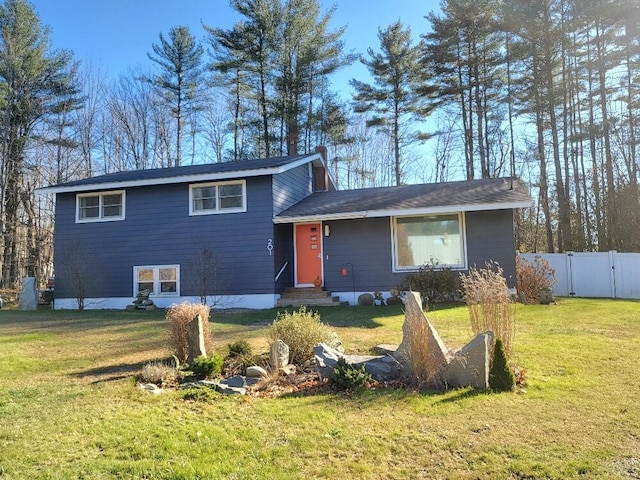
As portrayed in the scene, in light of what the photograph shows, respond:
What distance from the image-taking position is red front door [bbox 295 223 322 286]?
1440cm

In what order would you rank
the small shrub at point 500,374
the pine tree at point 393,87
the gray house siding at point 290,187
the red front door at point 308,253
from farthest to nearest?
the pine tree at point 393,87 → the red front door at point 308,253 → the gray house siding at point 290,187 → the small shrub at point 500,374

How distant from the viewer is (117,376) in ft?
19.2

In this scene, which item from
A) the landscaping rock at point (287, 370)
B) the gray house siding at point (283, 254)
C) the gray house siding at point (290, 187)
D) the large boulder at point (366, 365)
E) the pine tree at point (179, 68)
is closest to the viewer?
the large boulder at point (366, 365)

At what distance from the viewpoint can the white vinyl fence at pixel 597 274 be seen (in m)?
16.2

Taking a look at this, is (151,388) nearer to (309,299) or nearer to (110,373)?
(110,373)

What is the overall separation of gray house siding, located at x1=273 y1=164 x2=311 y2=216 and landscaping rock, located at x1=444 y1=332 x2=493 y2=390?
928 cm

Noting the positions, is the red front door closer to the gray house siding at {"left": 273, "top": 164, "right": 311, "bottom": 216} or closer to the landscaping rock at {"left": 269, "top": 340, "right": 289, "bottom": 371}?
the gray house siding at {"left": 273, "top": 164, "right": 311, "bottom": 216}

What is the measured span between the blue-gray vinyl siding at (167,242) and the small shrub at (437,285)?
165 inches

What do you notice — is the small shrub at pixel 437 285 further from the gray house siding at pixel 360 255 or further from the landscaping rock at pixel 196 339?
the landscaping rock at pixel 196 339

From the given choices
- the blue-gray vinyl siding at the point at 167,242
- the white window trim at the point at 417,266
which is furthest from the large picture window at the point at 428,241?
the blue-gray vinyl siding at the point at 167,242

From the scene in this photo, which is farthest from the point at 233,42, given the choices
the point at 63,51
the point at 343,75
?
the point at 63,51

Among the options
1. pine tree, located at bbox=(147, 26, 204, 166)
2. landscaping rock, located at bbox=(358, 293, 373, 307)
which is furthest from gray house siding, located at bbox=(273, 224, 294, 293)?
pine tree, located at bbox=(147, 26, 204, 166)

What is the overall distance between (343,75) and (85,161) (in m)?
15.1

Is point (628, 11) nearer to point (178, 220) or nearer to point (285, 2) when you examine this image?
point (285, 2)
